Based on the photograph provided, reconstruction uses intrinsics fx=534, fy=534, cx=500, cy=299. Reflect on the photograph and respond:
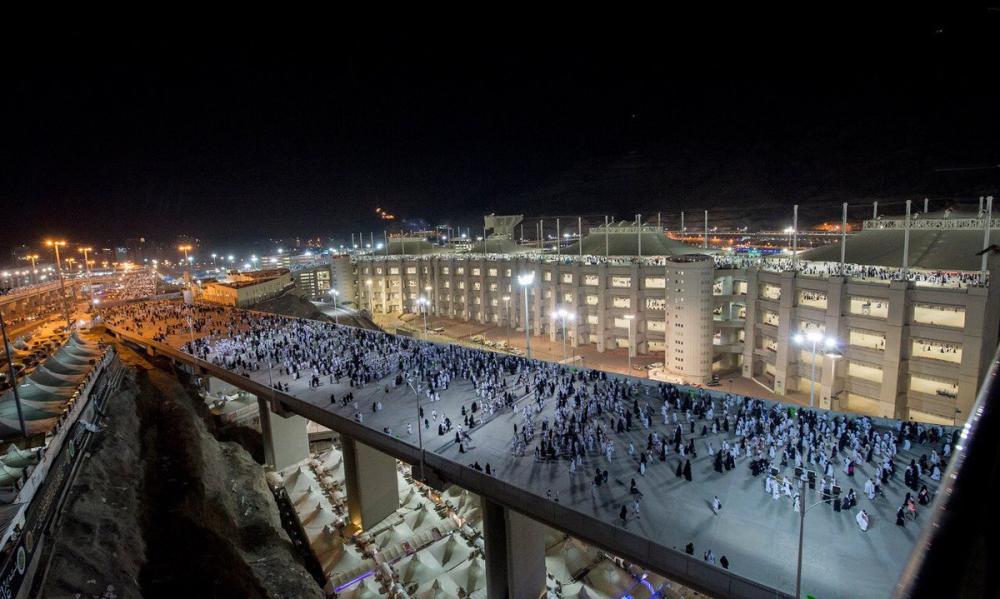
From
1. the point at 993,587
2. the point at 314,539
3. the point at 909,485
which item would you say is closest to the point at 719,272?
the point at 909,485

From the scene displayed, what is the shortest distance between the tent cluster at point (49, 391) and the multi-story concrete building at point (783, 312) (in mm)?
28046

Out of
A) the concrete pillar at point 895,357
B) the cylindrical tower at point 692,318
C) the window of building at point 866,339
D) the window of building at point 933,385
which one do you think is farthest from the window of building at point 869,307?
the cylindrical tower at point 692,318

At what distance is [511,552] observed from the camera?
2286 centimetres

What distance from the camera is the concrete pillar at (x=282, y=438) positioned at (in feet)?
127

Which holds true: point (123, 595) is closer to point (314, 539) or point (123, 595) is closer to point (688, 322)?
point (314, 539)

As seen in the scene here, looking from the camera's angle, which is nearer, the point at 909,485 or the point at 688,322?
the point at 909,485

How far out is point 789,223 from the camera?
358 ft

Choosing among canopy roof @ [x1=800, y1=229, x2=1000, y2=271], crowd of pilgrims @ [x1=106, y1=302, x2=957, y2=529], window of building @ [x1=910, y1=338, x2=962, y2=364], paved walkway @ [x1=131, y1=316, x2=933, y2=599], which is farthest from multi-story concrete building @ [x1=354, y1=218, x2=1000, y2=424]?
paved walkway @ [x1=131, y1=316, x2=933, y2=599]

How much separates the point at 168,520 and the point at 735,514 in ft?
81.4

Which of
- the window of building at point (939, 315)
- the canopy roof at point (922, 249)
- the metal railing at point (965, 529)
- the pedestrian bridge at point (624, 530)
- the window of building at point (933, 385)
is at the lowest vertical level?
the window of building at point (933, 385)

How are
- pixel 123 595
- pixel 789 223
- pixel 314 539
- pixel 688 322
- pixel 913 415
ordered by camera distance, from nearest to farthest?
pixel 123 595 < pixel 314 539 < pixel 913 415 < pixel 688 322 < pixel 789 223

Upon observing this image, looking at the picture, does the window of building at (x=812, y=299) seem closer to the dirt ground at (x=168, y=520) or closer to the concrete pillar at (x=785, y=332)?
the concrete pillar at (x=785, y=332)

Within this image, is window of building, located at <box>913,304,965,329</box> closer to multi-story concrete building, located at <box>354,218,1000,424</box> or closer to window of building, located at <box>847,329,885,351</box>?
multi-story concrete building, located at <box>354,218,1000,424</box>

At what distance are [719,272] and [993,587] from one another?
49887mm
